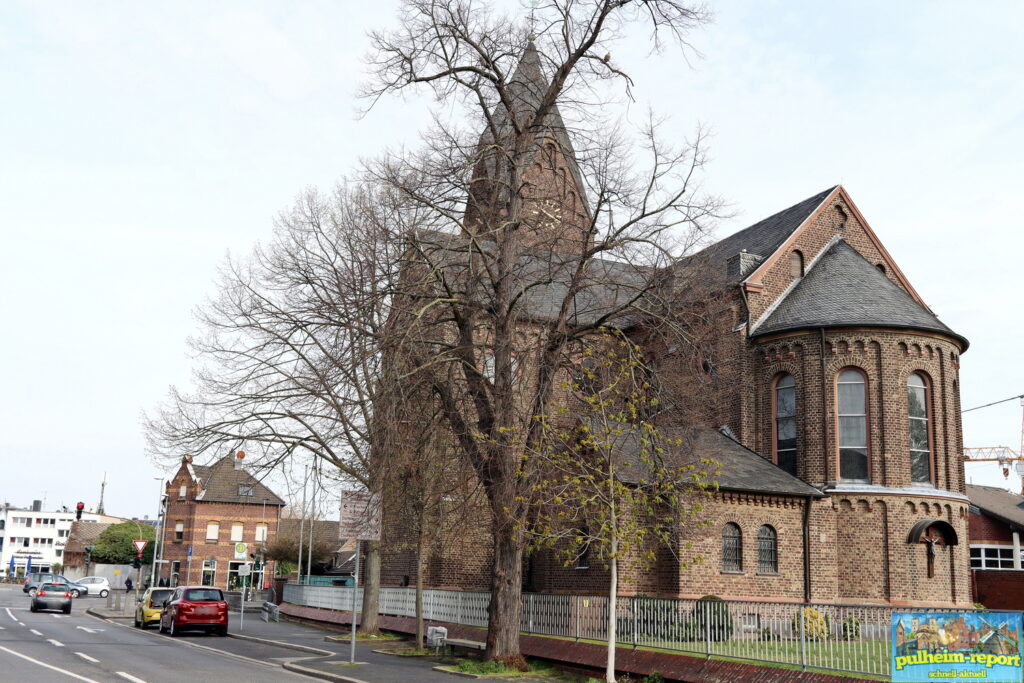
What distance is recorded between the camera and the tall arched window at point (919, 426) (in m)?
29.7

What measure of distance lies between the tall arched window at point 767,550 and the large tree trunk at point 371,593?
11.8m

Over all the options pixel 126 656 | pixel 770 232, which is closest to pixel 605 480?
pixel 126 656

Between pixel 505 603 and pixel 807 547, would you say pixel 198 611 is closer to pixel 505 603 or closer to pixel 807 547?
pixel 505 603

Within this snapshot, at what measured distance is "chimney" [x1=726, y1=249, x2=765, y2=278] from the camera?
32.7 meters

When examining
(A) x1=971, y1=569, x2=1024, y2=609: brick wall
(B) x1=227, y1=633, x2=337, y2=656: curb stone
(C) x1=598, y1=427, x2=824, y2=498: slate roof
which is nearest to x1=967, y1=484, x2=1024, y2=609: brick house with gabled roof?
(A) x1=971, y1=569, x2=1024, y2=609: brick wall

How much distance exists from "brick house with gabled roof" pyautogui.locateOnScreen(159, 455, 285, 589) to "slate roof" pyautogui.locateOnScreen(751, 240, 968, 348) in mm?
47178

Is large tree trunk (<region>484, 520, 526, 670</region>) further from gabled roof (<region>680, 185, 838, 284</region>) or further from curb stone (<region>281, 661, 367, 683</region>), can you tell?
gabled roof (<region>680, 185, 838, 284</region>)

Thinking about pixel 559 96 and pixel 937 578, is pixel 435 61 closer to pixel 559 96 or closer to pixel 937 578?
pixel 559 96

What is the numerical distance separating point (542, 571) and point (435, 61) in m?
16.6

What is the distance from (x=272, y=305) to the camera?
2803 centimetres

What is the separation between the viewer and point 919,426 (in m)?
30.0

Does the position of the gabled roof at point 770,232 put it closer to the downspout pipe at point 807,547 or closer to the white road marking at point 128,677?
the downspout pipe at point 807,547

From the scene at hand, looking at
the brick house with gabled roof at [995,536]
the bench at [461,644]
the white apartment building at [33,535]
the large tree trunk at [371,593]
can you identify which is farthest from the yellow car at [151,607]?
the white apartment building at [33,535]

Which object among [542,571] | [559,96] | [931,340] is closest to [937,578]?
[931,340]
